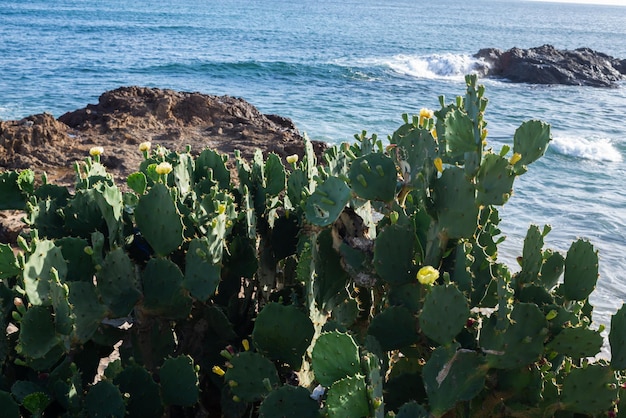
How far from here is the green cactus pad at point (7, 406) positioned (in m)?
1.70

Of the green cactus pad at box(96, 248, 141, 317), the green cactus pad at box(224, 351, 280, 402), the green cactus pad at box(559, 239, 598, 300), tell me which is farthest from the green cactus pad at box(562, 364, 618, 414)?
the green cactus pad at box(96, 248, 141, 317)

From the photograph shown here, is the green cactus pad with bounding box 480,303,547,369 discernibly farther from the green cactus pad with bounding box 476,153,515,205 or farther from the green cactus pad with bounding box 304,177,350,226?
the green cactus pad with bounding box 304,177,350,226

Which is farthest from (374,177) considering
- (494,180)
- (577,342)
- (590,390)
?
(590,390)

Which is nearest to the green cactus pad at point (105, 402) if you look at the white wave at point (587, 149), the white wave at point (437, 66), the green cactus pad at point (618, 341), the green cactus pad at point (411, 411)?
the green cactus pad at point (411, 411)

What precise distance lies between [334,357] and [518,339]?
1.65 ft

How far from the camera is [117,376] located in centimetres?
185

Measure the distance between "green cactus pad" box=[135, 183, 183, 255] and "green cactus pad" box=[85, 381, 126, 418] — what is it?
441mm

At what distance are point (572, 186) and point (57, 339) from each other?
8.98 metres

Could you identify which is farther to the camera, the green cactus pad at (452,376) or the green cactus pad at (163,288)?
the green cactus pad at (163,288)

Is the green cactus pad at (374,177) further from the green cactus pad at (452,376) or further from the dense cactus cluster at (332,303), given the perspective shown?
the green cactus pad at (452,376)

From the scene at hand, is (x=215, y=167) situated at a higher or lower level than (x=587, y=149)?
higher

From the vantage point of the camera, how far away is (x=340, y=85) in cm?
1845

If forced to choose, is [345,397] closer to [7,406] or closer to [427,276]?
[427,276]

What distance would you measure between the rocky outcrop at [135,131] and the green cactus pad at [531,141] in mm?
5265
